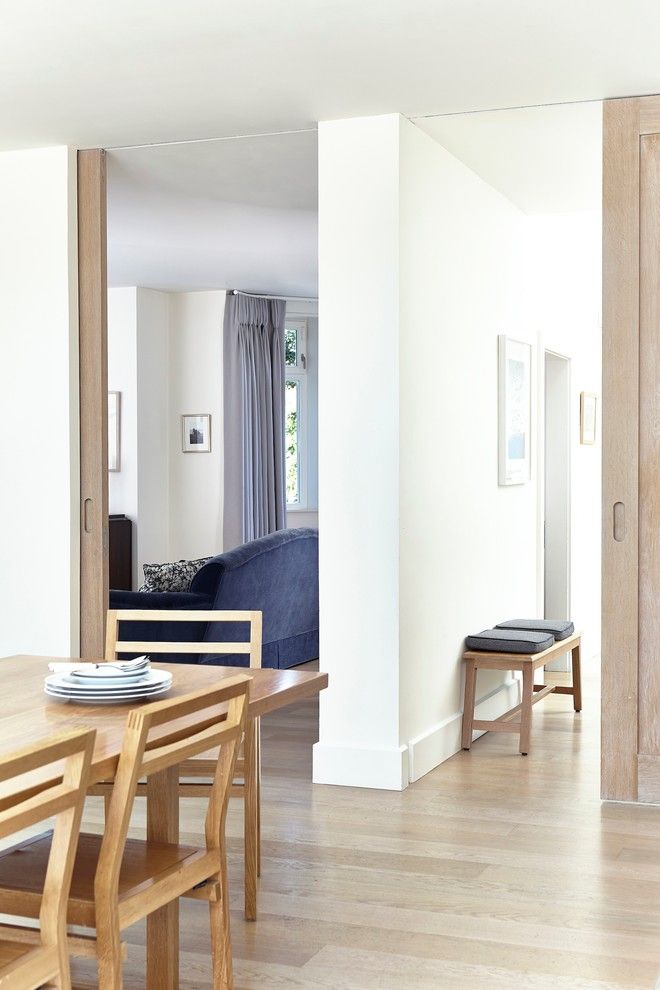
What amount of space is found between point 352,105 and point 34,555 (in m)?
2.32

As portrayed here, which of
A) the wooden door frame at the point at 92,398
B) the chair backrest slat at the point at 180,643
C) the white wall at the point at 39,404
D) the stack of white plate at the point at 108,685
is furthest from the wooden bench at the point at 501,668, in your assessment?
the stack of white plate at the point at 108,685

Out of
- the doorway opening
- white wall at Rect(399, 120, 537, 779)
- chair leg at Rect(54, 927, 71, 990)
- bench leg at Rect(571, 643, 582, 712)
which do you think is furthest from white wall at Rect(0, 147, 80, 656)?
the doorway opening

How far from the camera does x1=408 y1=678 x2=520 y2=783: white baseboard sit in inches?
192

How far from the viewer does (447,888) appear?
11.6ft

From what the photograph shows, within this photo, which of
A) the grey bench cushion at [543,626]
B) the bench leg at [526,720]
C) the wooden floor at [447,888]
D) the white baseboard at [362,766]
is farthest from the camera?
the grey bench cushion at [543,626]

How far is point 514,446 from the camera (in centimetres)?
636

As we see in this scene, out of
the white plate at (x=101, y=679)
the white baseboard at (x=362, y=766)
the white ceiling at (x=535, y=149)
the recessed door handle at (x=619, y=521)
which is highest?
the white ceiling at (x=535, y=149)

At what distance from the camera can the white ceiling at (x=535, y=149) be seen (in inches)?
188

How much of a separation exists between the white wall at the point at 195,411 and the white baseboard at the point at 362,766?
211 inches

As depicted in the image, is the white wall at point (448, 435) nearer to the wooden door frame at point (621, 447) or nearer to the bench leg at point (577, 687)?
the bench leg at point (577, 687)

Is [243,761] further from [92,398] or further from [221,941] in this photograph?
[92,398]

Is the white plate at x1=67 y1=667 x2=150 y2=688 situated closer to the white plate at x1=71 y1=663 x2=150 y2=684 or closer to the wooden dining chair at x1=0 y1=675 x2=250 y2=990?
the white plate at x1=71 y1=663 x2=150 y2=684

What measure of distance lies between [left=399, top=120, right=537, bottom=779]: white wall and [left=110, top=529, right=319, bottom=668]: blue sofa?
4.60 ft

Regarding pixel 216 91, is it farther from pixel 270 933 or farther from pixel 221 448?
pixel 221 448
